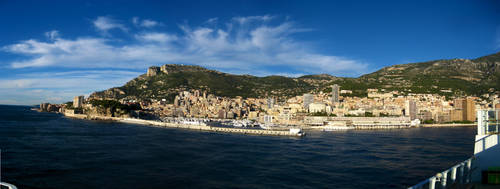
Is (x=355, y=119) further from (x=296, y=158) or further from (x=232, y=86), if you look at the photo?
(x=232, y=86)

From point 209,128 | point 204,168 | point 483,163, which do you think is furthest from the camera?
point 209,128

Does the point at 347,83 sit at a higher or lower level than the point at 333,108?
higher

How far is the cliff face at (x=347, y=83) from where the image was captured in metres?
150

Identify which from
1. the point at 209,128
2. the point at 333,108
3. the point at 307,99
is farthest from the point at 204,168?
the point at 307,99

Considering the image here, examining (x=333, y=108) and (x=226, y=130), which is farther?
(x=333, y=108)

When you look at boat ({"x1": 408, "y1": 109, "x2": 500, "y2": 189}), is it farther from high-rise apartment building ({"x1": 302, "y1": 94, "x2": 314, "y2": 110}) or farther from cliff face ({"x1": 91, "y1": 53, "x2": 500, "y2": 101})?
cliff face ({"x1": 91, "y1": 53, "x2": 500, "y2": 101})

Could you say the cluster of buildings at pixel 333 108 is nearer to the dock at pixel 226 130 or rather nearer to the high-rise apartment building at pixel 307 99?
the high-rise apartment building at pixel 307 99

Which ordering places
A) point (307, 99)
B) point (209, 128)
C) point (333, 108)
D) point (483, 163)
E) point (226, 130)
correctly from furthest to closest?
1. point (307, 99)
2. point (333, 108)
3. point (209, 128)
4. point (226, 130)
5. point (483, 163)

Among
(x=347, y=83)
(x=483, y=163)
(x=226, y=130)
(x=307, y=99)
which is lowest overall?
(x=226, y=130)

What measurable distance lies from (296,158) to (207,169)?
428 inches

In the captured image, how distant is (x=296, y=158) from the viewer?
30.4 metres

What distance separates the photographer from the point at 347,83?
603ft

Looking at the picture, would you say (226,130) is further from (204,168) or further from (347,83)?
(347,83)

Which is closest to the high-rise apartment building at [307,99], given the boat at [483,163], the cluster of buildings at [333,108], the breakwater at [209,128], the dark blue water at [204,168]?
the cluster of buildings at [333,108]
